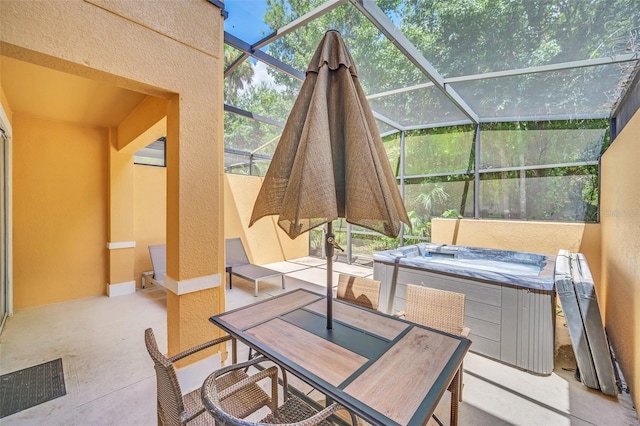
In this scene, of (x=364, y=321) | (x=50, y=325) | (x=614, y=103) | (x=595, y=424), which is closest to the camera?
(x=364, y=321)

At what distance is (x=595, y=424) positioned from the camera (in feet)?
6.68

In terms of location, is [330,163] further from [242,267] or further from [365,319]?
[242,267]

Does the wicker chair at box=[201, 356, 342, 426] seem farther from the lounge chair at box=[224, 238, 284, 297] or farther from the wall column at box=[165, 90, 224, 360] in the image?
the lounge chair at box=[224, 238, 284, 297]

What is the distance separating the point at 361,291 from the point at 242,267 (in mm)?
3929

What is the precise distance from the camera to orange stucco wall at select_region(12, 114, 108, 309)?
13.6 ft

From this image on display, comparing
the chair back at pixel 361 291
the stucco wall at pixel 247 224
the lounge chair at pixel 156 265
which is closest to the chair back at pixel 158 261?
the lounge chair at pixel 156 265

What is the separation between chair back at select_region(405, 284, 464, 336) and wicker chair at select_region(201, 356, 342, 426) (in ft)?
3.96

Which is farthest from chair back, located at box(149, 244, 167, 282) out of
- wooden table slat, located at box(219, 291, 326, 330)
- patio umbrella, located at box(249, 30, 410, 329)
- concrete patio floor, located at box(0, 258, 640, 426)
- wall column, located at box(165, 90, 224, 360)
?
patio umbrella, located at box(249, 30, 410, 329)

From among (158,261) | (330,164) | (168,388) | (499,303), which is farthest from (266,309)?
(158,261)

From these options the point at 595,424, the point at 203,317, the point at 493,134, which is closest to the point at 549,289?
the point at 595,424

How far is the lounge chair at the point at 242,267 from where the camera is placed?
5.08 metres

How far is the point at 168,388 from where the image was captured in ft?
4.20

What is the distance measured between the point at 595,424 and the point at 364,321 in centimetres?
201

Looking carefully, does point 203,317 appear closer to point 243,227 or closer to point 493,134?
point 243,227
